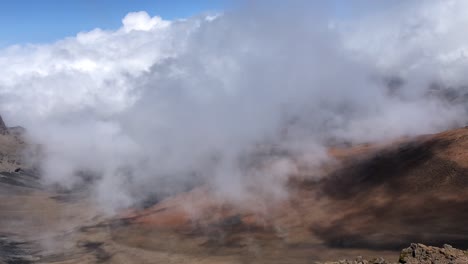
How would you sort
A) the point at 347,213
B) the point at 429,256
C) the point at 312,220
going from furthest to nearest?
1. the point at 312,220
2. the point at 347,213
3. the point at 429,256

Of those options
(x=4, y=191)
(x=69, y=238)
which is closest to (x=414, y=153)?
(x=69, y=238)

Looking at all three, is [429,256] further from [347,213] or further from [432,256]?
[347,213]

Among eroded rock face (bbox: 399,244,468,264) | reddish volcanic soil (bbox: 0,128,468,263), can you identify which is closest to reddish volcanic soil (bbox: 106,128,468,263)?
reddish volcanic soil (bbox: 0,128,468,263)

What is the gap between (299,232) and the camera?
55062 millimetres

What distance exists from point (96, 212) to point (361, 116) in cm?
6096

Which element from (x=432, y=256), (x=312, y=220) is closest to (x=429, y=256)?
(x=432, y=256)

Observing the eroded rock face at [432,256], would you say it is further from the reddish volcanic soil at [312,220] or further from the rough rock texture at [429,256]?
the reddish volcanic soil at [312,220]

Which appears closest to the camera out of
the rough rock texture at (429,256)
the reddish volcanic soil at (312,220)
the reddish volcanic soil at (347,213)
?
the rough rock texture at (429,256)

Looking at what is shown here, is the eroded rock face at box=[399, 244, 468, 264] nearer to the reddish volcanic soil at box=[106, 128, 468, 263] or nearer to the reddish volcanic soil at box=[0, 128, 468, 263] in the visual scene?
the reddish volcanic soil at box=[0, 128, 468, 263]

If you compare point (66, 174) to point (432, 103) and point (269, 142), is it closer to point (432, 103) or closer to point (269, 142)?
point (269, 142)

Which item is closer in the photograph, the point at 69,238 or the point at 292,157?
the point at 69,238

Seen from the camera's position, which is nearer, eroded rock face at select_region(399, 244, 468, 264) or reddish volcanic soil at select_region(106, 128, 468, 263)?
eroded rock face at select_region(399, 244, 468, 264)

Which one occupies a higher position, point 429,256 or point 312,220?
point 312,220

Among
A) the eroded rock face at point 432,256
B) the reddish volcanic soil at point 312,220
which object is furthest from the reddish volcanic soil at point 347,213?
the eroded rock face at point 432,256
